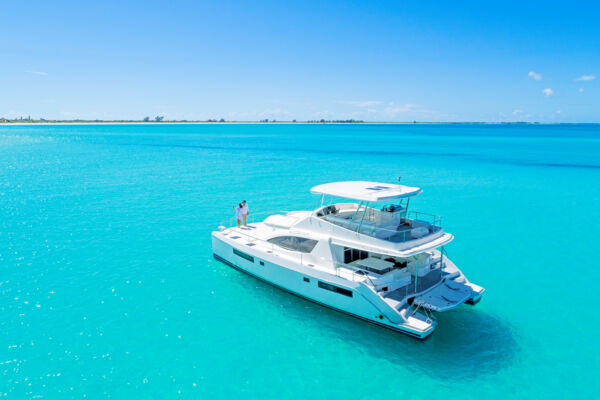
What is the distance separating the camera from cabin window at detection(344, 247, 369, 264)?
14.5m

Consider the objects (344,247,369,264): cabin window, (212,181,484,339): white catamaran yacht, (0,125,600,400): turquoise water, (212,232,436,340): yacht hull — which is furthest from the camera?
(344,247,369,264): cabin window

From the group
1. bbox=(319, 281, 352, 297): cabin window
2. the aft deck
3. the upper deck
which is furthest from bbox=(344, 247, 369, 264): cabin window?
the aft deck

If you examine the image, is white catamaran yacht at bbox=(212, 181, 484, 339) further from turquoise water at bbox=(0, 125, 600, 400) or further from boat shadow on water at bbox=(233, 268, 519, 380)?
turquoise water at bbox=(0, 125, 600, 400)

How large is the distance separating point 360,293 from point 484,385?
14.7ft

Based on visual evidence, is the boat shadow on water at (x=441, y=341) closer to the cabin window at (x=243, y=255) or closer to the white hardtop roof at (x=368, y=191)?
the cabin window at (x=243, y=255)

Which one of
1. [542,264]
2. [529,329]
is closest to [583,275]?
[542,264]

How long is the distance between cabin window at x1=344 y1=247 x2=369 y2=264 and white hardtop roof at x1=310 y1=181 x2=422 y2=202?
2.29 m

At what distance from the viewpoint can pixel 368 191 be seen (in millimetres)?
14281

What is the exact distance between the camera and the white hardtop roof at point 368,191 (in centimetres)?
1337

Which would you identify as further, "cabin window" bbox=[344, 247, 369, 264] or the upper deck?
"cabin window" bbox=[344, 247, 369, 264]

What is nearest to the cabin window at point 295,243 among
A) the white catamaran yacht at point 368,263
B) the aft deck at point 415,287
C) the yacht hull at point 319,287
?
the white catamaran yacht at point 368,263

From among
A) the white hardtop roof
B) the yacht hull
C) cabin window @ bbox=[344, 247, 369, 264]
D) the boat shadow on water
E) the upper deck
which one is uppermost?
the white hardtop roof

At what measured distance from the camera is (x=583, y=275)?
16953 millimetres

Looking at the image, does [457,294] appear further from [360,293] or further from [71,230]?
[71,230]
